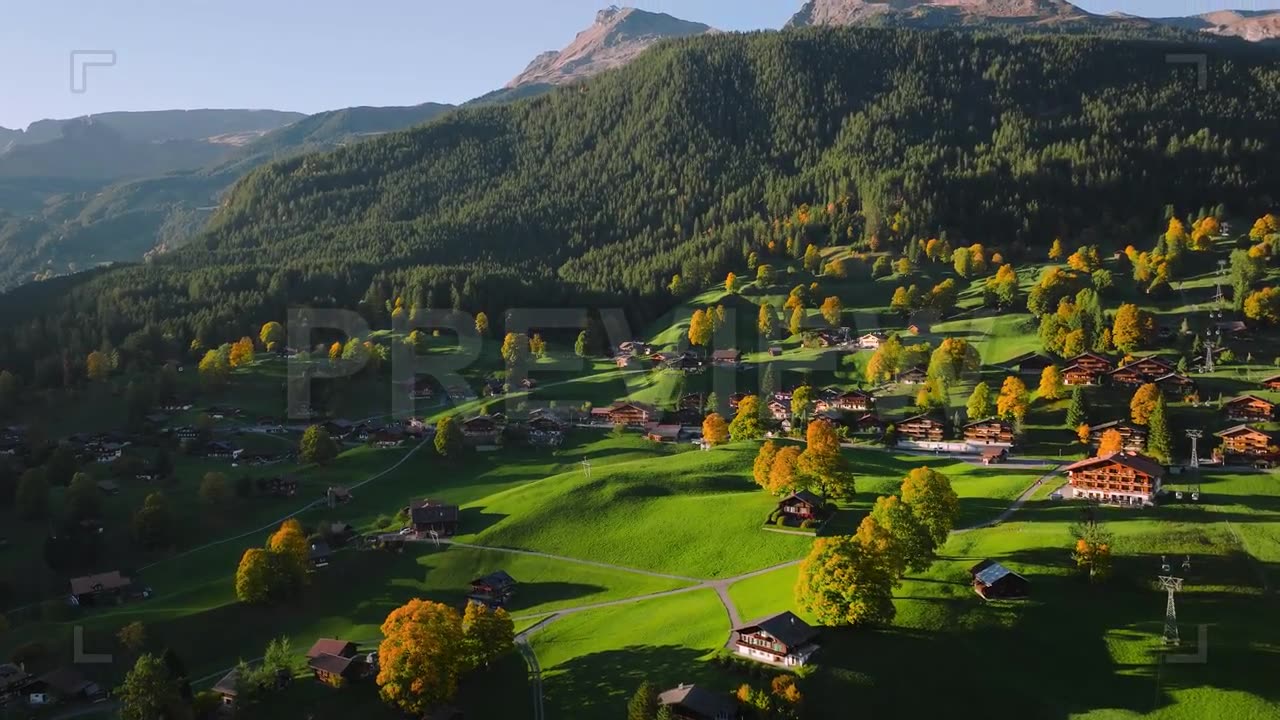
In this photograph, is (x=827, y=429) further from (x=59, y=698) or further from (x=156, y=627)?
(x=59, y=698)

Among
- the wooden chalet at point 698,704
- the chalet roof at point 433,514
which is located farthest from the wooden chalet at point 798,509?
the chalet roof at point 433,514

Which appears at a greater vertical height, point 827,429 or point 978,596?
point 827,429

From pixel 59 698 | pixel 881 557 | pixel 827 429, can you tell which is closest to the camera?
pixel 881 557

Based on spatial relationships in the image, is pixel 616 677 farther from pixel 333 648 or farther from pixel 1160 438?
pixel 1160 438

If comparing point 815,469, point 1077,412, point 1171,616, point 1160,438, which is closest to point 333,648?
point 815,469

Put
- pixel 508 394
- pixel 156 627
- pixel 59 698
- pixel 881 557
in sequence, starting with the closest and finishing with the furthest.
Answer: pixel 881 557
pixel 59 698
pixel 156 627
pixel 508 394

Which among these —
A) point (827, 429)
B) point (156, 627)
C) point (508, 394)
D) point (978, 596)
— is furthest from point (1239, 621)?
point (508, 394)

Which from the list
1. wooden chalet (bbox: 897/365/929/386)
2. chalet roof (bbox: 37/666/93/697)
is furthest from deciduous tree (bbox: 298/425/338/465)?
wooden chalet (bbox: 897/365/929/386)

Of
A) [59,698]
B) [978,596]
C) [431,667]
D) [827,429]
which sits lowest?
[59,698]
